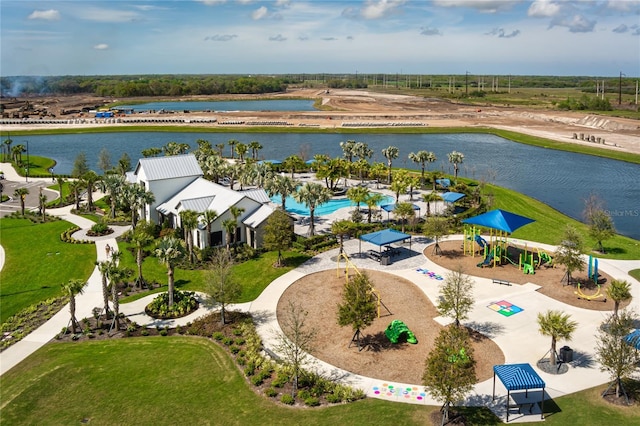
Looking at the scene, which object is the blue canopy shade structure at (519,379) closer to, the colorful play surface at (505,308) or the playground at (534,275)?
the colorful play surface at (505,308)

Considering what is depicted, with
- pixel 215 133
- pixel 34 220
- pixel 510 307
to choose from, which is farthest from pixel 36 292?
pixel 215 133

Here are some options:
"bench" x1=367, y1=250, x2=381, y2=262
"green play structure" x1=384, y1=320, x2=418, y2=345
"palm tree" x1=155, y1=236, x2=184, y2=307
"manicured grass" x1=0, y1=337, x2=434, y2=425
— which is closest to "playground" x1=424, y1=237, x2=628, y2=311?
"bench" x1=367, y1=250, x2=381, y2=262

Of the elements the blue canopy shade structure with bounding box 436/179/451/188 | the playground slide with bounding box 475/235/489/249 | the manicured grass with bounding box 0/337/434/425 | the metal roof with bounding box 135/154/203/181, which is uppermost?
the metal roof with bounding box 135/154/203/181

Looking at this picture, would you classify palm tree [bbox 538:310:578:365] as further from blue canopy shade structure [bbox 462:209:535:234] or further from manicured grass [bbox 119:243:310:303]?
manicured grass [bbox 119:243:310:303]

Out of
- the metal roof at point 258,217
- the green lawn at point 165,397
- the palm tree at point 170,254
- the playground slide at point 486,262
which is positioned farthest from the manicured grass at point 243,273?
the playground slide at point 486,262

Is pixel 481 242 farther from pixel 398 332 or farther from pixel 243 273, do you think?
pixel 243 273

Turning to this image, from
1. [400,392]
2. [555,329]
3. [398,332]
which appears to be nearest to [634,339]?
[555,329]
